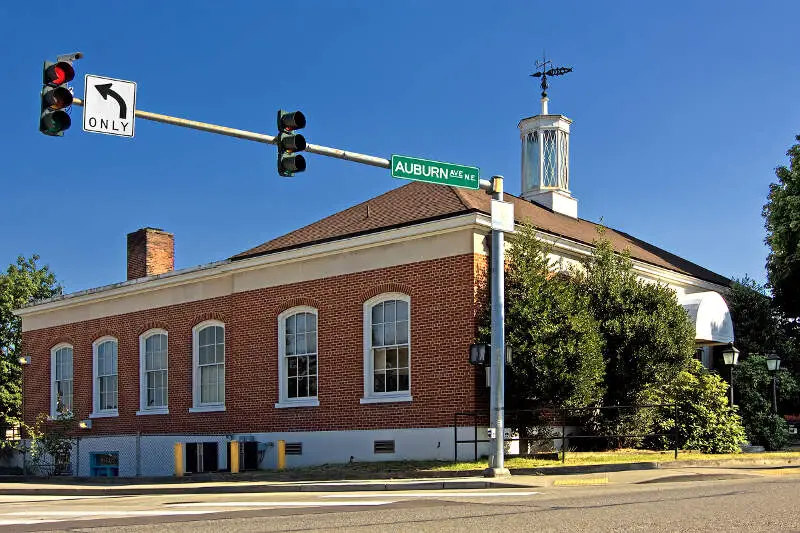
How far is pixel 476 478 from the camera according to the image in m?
17.9

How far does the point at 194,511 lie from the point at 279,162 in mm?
5202

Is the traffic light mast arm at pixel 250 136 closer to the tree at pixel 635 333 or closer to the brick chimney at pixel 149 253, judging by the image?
the tree at pixel 635 333

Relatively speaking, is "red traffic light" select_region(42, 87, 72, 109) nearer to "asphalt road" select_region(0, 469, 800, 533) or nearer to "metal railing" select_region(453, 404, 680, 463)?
"asphalt road" select_region(0, 469, 800, 533)

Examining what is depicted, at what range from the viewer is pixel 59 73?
39.0ft

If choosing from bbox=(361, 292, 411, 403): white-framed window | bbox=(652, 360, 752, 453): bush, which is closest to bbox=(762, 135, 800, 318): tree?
bbox=(652, 360, 752, 453): bush

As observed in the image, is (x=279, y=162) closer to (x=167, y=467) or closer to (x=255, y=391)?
(x=255, y=391)

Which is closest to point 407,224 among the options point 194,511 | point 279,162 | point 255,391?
point 255,391

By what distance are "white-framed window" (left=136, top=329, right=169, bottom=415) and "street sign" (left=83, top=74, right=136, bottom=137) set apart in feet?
59.1

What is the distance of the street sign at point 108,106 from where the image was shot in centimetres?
1248

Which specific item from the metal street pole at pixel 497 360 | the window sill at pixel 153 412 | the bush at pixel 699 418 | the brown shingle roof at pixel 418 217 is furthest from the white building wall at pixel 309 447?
the bush at pixel 699 418

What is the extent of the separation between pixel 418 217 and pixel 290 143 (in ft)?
31.1

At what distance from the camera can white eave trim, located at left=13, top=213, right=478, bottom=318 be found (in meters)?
22.4

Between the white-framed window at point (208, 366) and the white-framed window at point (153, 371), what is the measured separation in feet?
5.05

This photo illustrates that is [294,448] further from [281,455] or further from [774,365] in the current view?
[774,365]
